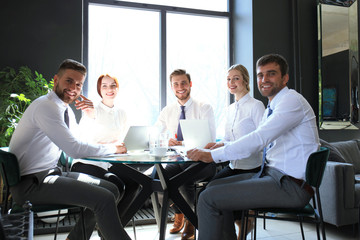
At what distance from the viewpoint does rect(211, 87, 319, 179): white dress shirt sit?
6.49 feet

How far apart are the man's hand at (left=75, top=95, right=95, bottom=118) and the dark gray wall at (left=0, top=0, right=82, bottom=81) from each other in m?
1.08

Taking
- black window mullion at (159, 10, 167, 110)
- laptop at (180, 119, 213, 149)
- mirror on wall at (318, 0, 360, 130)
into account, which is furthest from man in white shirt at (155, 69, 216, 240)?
mirror on wall at (318, 0, 360, 130)

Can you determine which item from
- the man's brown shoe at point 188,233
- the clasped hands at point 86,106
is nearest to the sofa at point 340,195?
the man's brown shoe at point 188,233

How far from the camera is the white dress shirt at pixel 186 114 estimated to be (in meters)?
3.44

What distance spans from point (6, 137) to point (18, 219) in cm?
219

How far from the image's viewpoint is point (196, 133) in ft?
7.65

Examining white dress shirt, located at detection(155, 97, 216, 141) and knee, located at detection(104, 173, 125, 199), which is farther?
white dress shirt, located at detection(155, 97, 216, 141)

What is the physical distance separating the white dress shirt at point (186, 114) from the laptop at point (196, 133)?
102cm

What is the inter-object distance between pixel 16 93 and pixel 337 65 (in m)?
4.35

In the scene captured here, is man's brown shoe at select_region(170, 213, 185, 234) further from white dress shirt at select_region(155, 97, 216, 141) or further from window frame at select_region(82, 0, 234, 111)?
window frame at select_region(82, 0, 234, 111)

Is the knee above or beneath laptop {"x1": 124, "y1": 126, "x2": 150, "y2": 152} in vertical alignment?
beneath

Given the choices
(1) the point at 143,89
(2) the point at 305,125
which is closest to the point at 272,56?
(2) the point at 305,125

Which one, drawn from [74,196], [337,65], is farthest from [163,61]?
[74,196]

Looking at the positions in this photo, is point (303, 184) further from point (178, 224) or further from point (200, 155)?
point (178, 224)
